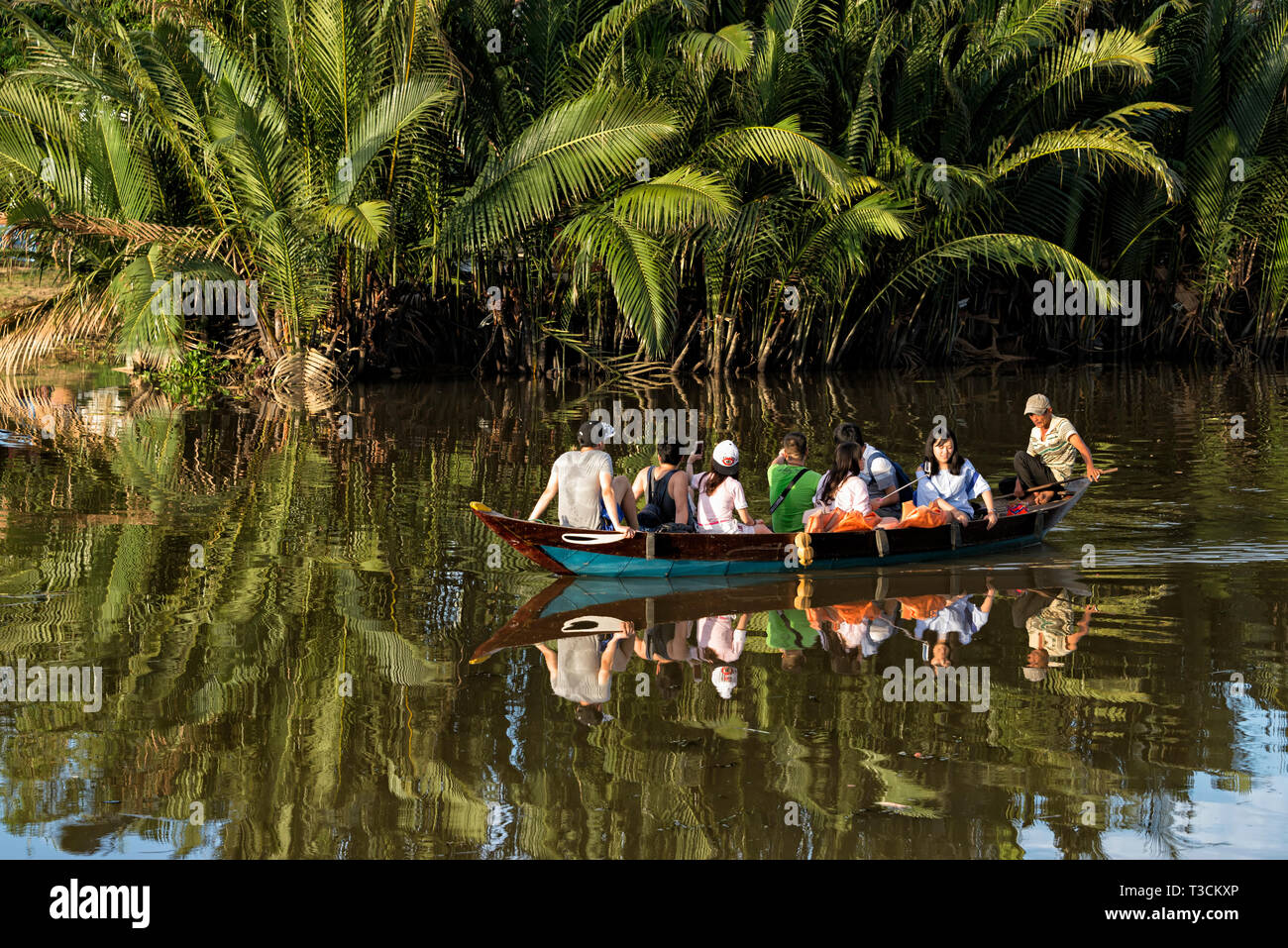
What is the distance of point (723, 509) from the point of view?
31.6 ft

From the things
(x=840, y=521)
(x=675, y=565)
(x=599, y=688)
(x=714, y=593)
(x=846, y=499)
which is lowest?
(x=599, y=688)

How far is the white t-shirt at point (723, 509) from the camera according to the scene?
9570 mm

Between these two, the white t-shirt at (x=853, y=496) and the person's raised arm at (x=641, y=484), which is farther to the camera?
the person's raised arm at (x=641, y=484)

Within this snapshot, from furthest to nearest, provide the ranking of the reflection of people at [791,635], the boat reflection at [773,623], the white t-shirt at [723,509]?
the white t-shirt at [723,509], the reflection of people at [791,635], the boat reflection at [773,623]

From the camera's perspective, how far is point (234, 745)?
6199 mm

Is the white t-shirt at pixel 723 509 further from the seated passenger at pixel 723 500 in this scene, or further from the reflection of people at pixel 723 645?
the reflection of people at pixel 723 645

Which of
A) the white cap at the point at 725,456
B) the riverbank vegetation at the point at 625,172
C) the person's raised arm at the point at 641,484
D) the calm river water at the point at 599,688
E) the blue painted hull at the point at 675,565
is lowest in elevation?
the calm river water at the point at 599,688

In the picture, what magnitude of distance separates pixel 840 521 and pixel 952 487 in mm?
1008

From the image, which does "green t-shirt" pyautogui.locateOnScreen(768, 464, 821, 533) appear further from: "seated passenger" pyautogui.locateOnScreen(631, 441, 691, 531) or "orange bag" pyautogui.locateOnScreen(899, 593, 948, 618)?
"orange bag" pyautogui.locateOnScreen(899, 593, 948, 618)

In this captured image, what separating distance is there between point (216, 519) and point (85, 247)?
1065cm

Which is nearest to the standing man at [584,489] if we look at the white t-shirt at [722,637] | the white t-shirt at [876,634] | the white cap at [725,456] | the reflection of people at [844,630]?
the white cap at [725,456]

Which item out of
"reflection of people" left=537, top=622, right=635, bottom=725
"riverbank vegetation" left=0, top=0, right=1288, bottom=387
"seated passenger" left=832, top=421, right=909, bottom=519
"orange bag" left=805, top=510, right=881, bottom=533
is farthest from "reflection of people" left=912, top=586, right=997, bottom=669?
"riverbank vegetation" left=0, top=0, right=1288, bottom=387

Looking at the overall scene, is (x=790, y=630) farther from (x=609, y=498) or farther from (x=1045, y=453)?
(x=1045, y=453)

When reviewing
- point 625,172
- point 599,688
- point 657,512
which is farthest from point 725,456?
point 625,172
